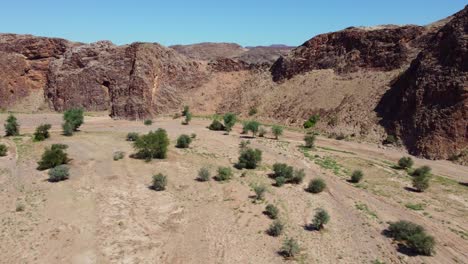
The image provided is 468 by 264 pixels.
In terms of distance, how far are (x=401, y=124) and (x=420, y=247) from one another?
84.9 ft

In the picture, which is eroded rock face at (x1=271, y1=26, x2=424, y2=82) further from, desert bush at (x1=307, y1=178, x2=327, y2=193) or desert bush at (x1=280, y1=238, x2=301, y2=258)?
desert bush at (x1=280, y1=238, x2=301, y2=258)

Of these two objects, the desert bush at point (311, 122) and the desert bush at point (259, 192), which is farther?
the desert bush at point (311, 122)

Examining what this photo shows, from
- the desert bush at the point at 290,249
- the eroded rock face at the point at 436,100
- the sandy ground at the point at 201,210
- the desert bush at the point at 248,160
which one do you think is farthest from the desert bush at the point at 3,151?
the eroded rock face at the point at 436,100

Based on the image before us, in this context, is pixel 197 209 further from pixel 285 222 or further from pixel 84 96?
pixel 84 96

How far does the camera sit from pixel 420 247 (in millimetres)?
19203

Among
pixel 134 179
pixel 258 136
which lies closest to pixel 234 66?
pixel 258 136

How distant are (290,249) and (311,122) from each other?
113 feet

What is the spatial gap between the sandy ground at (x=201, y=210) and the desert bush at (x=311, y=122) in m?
14.8

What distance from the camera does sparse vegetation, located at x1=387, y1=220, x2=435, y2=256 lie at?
1914cm

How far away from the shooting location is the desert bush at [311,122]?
168ft

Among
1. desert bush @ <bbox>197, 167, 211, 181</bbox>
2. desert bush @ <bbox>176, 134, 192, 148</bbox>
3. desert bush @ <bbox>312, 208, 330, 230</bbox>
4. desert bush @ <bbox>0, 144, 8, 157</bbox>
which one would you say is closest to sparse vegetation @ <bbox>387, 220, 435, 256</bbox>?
desert bush @ <bbox>312, 208, 330, 230</bbox>

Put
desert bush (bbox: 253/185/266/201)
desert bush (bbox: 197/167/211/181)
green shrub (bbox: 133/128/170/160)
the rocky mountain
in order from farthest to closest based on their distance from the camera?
the rocky mountain < green shrub (bbox: 133/128/170/160) < desert bush (bbox: 197/167/211/181) < desert bush (bbox: 253/185/266/201)

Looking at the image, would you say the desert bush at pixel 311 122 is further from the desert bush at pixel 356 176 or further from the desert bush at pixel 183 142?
the desert bush at pixel 356 176

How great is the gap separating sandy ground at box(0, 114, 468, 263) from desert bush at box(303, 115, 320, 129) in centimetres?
1476
